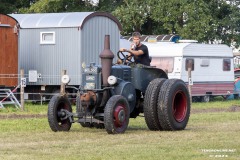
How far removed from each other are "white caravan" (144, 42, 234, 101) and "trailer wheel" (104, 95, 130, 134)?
16249 millimetres

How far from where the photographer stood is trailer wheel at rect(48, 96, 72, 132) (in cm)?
1576

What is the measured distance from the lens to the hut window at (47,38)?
29531mm

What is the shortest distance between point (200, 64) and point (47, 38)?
7.53m

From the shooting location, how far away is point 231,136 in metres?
14.6

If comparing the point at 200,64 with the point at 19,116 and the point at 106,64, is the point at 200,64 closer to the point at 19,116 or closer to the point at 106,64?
the point at 19,116

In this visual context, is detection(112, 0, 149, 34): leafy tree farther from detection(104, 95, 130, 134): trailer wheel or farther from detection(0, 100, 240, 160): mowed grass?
detection(104, 95, 130, 134): trailer wheel

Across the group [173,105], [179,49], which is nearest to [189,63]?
[179,49]

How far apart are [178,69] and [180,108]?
1575cm

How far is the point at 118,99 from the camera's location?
50.0 feet

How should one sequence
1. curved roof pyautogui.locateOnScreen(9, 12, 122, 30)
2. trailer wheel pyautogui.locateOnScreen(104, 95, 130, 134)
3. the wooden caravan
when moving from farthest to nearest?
curved roof pyautogui.locateOnScreen(9, 12, 122, 30) < the wooden caravan < trailer wheel pyautogui.locateOnScreen(104, 95, 130, 134)

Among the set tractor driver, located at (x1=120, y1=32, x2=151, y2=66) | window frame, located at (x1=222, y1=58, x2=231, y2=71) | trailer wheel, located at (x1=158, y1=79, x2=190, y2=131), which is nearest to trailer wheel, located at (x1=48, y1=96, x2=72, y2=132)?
tractor driver, located at (x1=120, y1=32, x2=151, y2=66)

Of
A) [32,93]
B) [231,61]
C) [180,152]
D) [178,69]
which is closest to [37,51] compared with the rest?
[32,93]

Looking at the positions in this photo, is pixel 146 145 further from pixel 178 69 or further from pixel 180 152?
pixel 178 69

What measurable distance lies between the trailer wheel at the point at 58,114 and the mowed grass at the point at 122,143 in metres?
0.21
